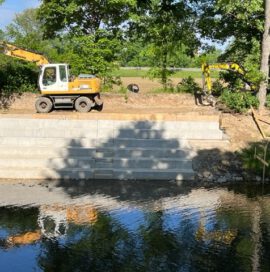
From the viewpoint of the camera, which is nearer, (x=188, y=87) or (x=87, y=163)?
(x=87, y=163)

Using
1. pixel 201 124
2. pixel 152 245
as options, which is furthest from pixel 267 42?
pixel 152 245

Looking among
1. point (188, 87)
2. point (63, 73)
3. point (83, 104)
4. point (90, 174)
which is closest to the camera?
point (90, 174)

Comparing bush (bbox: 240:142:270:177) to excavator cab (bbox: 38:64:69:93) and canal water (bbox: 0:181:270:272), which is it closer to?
canal water (bbox: 0:181:270:272)

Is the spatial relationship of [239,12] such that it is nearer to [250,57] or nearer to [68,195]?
[250,57]

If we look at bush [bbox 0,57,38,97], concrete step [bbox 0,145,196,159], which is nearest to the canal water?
concrete step [bbox 0,145,196,159]

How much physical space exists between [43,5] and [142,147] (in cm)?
1239

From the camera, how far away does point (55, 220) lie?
13.9 metres

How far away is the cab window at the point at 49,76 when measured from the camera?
24203mm

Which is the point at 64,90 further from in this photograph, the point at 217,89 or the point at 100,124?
the point at 217,89

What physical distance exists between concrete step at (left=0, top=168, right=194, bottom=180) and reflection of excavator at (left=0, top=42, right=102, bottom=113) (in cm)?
660

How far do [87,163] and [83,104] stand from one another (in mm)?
6371

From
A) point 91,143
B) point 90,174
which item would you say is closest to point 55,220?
point 90,174

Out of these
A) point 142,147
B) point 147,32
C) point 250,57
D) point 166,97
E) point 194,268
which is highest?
point 147,32

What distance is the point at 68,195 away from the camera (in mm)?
16188
